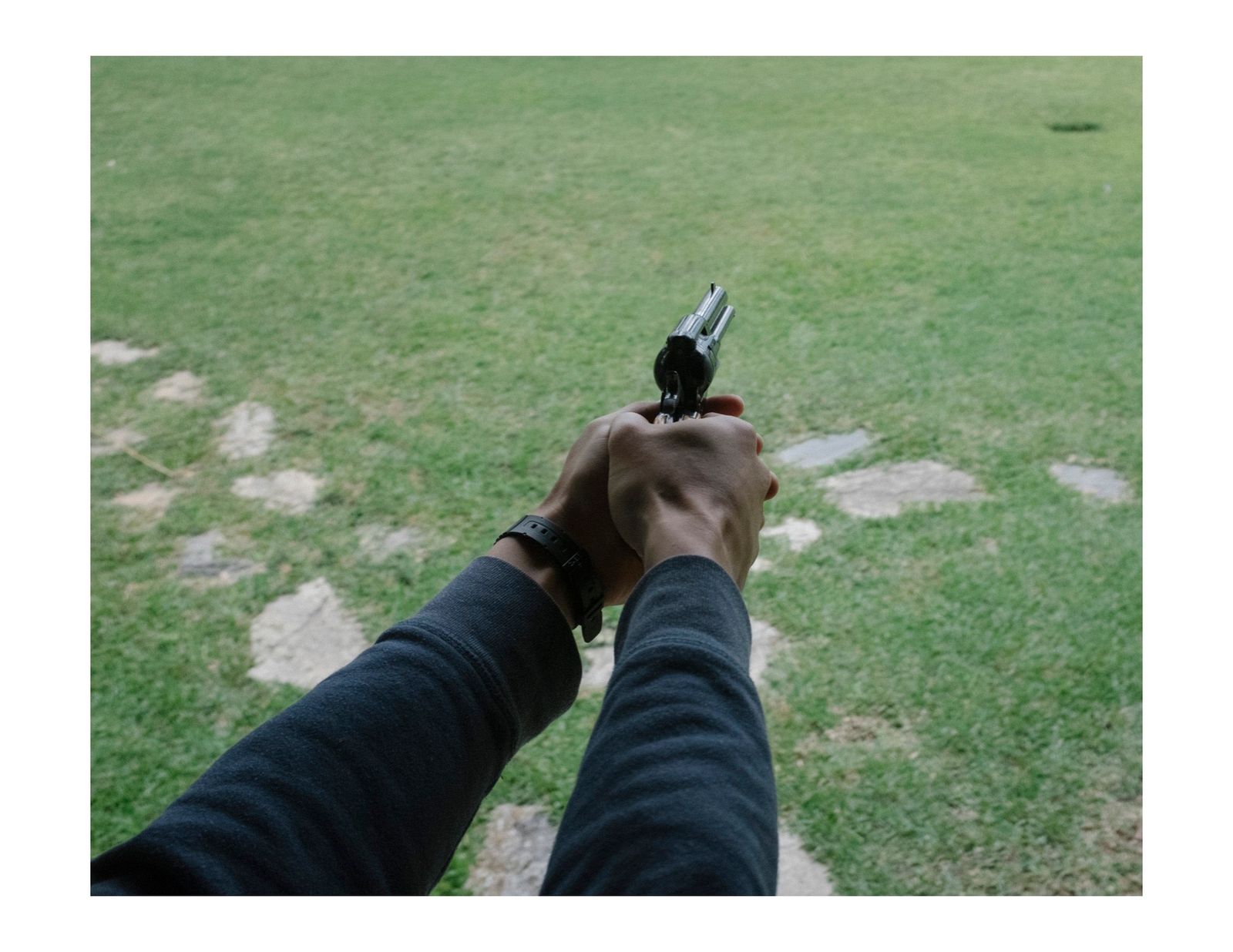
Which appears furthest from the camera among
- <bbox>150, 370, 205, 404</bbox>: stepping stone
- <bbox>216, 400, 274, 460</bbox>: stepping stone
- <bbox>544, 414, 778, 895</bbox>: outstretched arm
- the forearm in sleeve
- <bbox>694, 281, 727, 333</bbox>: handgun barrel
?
<bbox>150, 370, 205, 404</bbox>: stepping stone

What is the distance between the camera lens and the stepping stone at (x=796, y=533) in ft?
9.38

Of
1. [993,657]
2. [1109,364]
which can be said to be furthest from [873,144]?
[993,657]

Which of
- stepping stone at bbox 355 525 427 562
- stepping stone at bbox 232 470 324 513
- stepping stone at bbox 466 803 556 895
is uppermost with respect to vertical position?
stepping stone at bbox 232 470 324 513

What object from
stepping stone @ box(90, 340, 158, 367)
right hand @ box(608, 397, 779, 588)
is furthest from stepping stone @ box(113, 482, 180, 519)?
right hand @ box(608, 397, 779, 588)

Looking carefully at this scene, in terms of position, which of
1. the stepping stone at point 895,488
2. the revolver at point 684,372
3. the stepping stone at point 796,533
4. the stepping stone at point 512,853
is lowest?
the stepping stone at point 512,853

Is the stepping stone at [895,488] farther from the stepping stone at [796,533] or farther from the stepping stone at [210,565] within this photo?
the stepping stone at [210,565]

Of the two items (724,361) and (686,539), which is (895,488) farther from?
(686,539)

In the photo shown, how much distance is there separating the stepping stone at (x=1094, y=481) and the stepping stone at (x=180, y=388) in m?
2.91

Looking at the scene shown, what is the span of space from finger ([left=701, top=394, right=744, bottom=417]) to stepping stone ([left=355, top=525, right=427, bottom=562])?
1.62 metres

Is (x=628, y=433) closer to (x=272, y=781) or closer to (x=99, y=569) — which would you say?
(x=272, y=781)

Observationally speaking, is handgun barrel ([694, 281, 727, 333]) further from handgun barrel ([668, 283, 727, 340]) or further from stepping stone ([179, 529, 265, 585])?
stepping stone ([179, 529, 265, 585])

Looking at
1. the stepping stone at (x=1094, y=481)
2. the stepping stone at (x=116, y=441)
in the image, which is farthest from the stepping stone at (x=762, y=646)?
the stepping stone at (x=116, y=441)

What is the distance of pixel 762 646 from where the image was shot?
98.0 inches

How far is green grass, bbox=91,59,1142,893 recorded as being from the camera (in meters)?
2.19
